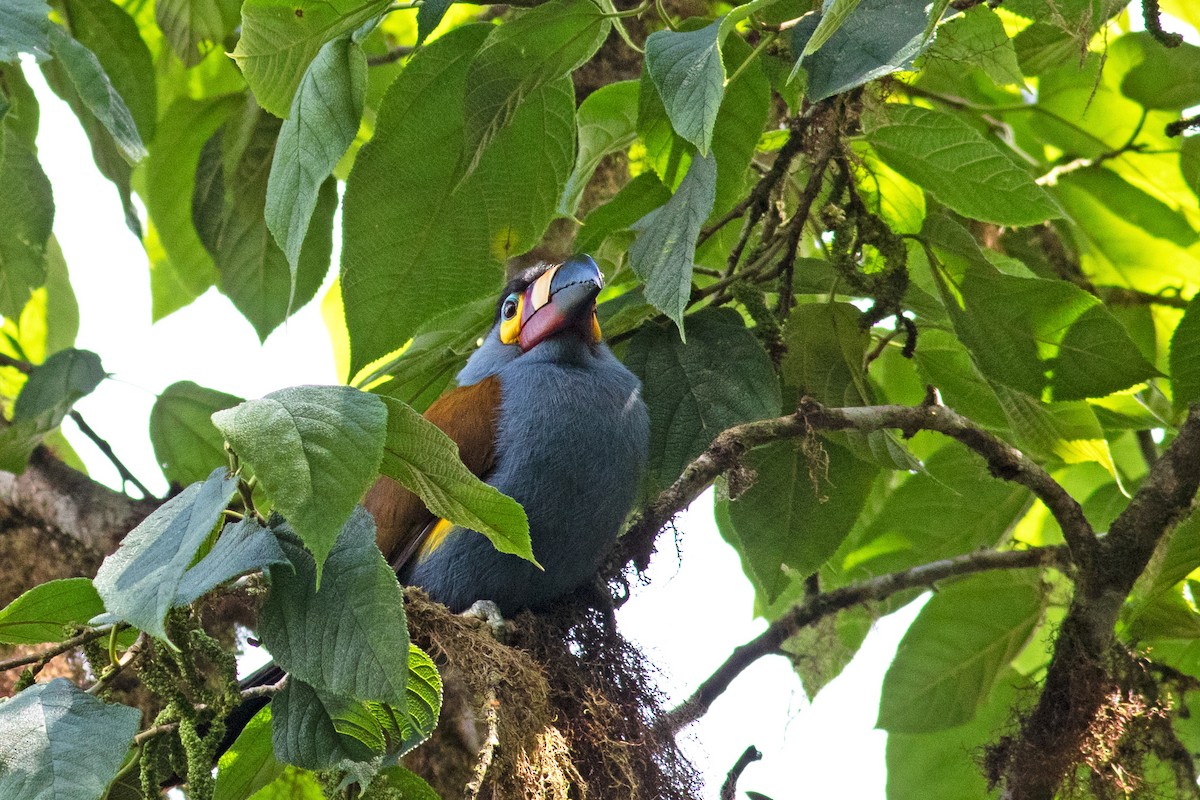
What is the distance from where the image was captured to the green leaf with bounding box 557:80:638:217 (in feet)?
7.53

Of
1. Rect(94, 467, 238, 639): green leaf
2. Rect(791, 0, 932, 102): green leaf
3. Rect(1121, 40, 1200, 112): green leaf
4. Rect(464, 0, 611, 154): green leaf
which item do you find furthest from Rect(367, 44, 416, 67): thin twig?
Rect(94, 467, 238, 639): green leaf

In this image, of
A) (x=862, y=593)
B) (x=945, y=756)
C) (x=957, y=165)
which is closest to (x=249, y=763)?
(x=862, y=593)

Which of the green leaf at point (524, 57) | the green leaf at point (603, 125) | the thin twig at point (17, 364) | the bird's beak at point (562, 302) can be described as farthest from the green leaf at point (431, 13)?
the thin twig at point (17, 364)

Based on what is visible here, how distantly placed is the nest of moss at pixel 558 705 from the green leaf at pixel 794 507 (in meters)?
0.35

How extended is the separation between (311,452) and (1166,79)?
2533 mm

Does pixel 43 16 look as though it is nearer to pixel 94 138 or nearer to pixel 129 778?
pixel 129 778

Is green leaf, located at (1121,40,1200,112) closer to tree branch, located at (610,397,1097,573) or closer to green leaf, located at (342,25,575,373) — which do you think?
tree branch, located at (610,397,1097,573)

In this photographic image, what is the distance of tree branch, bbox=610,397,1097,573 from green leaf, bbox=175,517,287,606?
78 cm

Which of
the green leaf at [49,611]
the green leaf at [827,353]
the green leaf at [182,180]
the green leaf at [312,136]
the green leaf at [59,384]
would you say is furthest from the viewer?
the green leaf at [182,180]

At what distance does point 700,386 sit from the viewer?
219 cm

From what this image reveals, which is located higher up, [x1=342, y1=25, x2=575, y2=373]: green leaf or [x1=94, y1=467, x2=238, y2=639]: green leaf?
[x1=342, y1=25, x2=575, y2=373]: green leaf

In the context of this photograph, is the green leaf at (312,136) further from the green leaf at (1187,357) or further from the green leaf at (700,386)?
the green leaf at (1187,357)

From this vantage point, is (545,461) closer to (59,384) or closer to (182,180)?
(59,384)

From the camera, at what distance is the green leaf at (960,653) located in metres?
2.78
